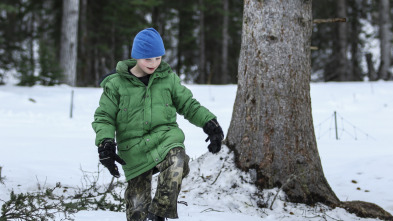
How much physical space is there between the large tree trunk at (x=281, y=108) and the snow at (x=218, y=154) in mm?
186

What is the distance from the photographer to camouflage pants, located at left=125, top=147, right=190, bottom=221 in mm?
2674

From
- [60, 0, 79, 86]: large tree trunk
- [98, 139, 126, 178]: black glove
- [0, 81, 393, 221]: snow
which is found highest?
[60, 0, 79, 86]: large tree trunk

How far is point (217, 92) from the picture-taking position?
13.0m

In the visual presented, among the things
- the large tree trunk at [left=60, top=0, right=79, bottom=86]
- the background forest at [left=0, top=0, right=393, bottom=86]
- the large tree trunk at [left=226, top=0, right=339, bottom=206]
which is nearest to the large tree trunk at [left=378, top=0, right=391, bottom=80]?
the background forest at [left=0, top=0, right=393, bottom=86]

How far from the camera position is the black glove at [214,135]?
9.14 feet

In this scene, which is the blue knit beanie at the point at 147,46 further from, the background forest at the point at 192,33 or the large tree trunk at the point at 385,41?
the large tree trunk at the point at 385,41

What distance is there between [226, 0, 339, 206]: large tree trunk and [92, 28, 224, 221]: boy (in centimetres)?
134

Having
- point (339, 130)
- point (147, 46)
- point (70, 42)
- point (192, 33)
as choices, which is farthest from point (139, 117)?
point (192, 33)

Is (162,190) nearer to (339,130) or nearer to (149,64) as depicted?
(149,64)

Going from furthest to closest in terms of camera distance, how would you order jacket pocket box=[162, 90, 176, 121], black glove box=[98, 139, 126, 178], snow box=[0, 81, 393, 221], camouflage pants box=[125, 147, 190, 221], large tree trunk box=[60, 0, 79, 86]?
large tree trunk box=[60, 0, 79, 86]
snow box=[0, 81, 393, 221]
jacket pocket box=[162, 90, 176, 121]
camouflage pants box=[125, 147, 190, 221]
black glove box=[98, 139, 126, 178]

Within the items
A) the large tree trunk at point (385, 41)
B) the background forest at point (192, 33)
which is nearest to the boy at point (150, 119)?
the background forest at point (192, 33)

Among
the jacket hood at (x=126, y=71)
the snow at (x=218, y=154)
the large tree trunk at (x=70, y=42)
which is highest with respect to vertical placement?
the large tree trunk at (x=70, y=42)

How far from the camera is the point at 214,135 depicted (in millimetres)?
2799

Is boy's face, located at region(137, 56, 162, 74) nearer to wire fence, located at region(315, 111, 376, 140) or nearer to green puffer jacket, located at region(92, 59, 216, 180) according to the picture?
green puffer jacket, located at region(92, 59, 216, 180)
